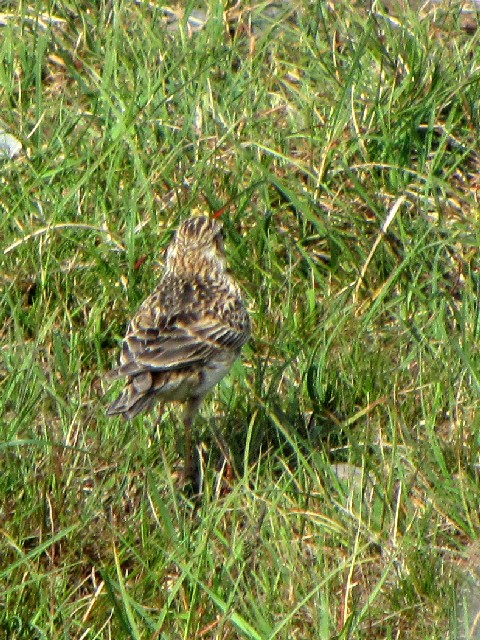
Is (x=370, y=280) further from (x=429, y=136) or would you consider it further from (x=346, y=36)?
(x=346, y=36)

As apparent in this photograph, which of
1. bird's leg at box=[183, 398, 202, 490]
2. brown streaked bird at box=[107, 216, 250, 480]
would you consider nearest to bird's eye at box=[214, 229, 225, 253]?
brown streaked bird at box=[107, 216, 250, 480]

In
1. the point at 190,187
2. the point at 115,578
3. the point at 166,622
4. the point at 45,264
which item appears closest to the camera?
the point at 166,622

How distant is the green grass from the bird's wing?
41cm

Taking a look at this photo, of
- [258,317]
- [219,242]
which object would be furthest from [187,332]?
[258,317]

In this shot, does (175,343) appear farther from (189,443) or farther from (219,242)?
(219,242)

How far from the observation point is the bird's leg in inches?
256

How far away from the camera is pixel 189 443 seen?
6.54 m

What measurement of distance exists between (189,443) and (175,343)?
1.73 feet

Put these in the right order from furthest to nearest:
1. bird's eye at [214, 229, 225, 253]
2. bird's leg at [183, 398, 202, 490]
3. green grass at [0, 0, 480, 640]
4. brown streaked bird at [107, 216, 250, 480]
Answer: bird's eye at [214, 229, 225, 253], bird's leg at [183, 398, 202, 490], brown streaked bird at [107, 216, 250, 480], green grass at [0, 0, 480, 640]

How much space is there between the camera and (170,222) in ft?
25.6

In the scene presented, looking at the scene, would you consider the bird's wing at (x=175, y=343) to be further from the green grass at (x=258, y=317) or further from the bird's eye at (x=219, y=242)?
the bird's eye at (x=219, y=242)

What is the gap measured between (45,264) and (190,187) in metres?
1.00

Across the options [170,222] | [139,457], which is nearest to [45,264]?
[170,222]

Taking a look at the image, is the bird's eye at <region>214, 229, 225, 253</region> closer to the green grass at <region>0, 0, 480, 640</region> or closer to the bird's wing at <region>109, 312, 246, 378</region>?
the green grass at <region>0, 0, 480, 640</region>
